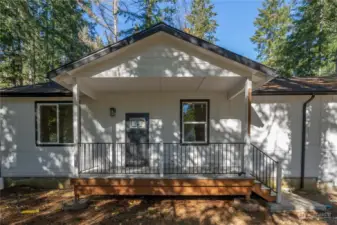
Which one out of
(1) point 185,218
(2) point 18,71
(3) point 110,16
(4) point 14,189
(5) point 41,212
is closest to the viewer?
(1) point 185,218

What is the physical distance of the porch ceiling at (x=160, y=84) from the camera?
511 cm

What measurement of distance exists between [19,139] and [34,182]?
1.45 m

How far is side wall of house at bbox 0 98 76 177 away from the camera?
6566mm

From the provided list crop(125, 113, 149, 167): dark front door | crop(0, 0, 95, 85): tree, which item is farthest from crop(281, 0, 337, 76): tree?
crop(0, 0, 95, 85): tree

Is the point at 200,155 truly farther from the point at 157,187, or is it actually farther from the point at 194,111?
the point at 157,187

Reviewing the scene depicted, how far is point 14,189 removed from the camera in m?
6.37

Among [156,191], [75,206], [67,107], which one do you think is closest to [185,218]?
[156,191]

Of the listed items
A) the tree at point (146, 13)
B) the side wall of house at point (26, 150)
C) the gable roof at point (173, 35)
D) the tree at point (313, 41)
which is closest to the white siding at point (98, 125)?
the side wall of house at point (26, 150)

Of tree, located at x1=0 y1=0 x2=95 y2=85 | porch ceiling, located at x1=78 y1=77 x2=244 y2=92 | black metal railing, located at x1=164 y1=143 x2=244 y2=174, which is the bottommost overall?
black metal railing, located at x1=164 y1=143 x2=244 y2=174

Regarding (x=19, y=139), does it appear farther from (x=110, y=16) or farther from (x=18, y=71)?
(x=110, y=16)

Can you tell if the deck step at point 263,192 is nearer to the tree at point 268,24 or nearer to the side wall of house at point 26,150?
the side wall of house at point 26,150

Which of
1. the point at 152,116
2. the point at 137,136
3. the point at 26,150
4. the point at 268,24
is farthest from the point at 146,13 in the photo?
the point at 268,24

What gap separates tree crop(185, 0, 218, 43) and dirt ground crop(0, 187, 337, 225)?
1853 cm

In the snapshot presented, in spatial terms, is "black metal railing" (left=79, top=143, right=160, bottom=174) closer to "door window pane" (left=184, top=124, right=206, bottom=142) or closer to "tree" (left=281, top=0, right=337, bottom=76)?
"door window pane" (left=184, top=124, right=206, bottom=142)
